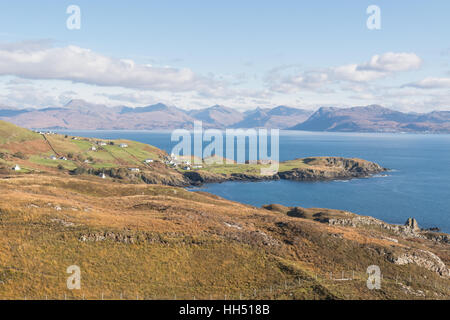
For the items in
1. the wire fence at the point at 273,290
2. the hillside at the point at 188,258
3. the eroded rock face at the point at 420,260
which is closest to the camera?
the wire fence at the point at 273,290

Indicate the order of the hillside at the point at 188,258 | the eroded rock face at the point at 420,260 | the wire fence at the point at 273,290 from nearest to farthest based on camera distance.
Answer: the wire fence at the point at 273,290, the hillside at the point at 188,258, the eroded rock face at the point at 420,260

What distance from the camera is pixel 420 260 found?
47281 millimetres

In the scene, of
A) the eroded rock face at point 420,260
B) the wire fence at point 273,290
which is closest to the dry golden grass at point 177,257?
the wire fence at point 273,290

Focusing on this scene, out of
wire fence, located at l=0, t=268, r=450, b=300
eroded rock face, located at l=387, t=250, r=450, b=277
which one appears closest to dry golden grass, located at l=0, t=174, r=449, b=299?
wire fence, located at l=0, t=268, r=450, b=300

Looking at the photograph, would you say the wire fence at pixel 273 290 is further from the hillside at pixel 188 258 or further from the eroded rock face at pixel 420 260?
the eroded rock face at pixel 420 260

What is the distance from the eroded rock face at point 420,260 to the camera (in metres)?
46.3

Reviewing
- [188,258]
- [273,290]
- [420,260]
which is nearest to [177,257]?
[188,258]

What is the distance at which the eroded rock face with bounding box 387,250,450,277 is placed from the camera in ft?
152

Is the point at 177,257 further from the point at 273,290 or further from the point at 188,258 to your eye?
the point at 273,290

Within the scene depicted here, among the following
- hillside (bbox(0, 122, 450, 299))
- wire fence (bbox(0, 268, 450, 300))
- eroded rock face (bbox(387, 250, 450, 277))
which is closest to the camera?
wire fence (bbox(0, 268, 450, 300))

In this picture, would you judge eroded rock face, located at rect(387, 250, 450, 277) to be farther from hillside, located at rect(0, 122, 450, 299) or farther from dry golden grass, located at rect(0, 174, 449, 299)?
dry golden grass, located at rect(0, 174, 449, 299)

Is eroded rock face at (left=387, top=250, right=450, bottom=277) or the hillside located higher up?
the hillside
